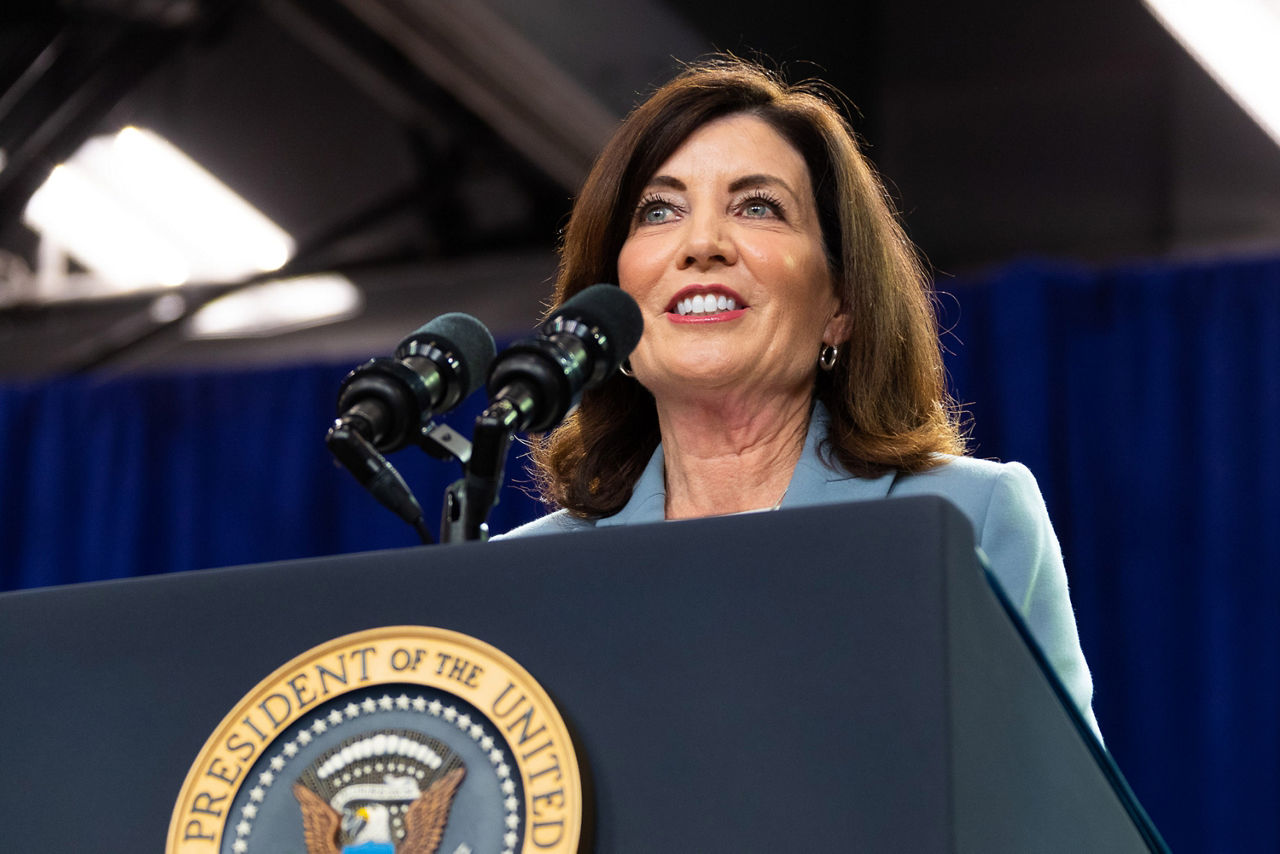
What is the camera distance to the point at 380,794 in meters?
0.86

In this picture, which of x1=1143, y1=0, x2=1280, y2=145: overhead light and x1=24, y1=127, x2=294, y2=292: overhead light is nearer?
x1=1143, y1=0, x2=1280, y2=145: overhead light

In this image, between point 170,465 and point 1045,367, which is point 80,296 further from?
point 1045,367

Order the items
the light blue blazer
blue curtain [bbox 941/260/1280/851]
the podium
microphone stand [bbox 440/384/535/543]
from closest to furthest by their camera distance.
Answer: the podium → microphone stand [bbox 440/384/535/543] → the light blue blazer → blue curtain [bbox 941/260/1280/851]

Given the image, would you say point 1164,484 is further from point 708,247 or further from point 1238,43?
point 708,247

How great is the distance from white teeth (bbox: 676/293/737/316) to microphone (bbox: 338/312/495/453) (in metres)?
0.54

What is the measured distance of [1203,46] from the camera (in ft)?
12.4

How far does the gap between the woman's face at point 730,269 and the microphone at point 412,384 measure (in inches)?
21.0

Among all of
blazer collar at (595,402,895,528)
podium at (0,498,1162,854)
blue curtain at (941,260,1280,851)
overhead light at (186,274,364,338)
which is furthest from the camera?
overhead light at (186,274,364,338)

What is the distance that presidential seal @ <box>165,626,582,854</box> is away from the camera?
839mm

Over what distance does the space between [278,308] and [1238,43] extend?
9.92 feet

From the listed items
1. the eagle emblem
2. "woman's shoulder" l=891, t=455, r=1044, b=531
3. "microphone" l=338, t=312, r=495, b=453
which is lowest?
the eagle emblem

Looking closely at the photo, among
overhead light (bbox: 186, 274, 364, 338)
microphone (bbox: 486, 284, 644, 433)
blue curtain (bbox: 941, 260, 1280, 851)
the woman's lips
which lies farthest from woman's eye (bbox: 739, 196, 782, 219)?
overhead light (bbox: 186, 274, 364, 338)

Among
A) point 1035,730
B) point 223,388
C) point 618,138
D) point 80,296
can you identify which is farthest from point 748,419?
point 80,296

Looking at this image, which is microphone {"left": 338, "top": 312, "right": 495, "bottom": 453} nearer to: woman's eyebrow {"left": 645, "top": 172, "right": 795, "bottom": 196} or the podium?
the podium
